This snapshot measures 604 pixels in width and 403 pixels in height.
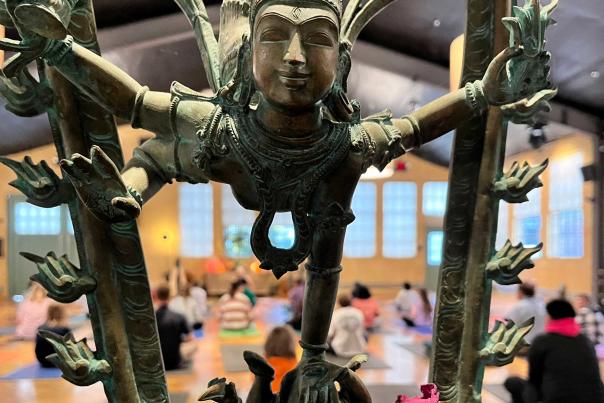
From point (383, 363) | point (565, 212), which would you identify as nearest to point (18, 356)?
point (383, 363)

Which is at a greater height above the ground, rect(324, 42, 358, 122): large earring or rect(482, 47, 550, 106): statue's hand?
rect(482, 47, 550, 106): statue's hand

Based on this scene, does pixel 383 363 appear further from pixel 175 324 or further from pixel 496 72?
pixel 496 72

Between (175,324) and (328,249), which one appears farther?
(175,324)

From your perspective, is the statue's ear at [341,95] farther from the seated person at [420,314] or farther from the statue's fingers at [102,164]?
the seated person at [420,314]

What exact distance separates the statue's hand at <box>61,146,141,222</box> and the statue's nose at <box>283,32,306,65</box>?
0.29 meters

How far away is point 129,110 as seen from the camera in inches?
38.5

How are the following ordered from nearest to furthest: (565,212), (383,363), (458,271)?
1. (458,271)
2. (383,363)
3. (565,212)

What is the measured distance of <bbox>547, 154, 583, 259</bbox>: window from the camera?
27.4 feet

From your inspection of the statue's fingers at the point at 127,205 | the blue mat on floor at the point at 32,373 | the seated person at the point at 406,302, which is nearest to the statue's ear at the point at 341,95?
the statue's fingers at the point at 127,205

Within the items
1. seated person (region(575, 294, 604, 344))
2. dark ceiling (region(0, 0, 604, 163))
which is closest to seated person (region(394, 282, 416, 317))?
seated person (region(575, 294, 604, 344))

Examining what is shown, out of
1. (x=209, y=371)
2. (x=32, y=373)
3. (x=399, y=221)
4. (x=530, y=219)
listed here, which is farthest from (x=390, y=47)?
(x=399, y=221)

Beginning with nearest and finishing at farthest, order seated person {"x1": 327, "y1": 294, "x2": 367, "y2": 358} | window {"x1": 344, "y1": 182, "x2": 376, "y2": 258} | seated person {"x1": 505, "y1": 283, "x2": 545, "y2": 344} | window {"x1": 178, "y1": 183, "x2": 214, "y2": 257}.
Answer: seated person {"x1": 505, "y1": 283, "x2": 545, "y2": 344}
seated person {"x1": 327, "y1": 294, "x2": 367, "y2": 358}
window {"x1": 178, "y1": 183, "x2": 214, "y2": 257}
window {"x1": 344, "y1": 182, "x2": 376, "y2": 258}

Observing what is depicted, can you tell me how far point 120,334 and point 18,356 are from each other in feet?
15.8

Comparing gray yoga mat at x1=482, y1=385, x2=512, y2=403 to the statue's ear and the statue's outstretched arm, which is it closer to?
the statue's outstretched arm
